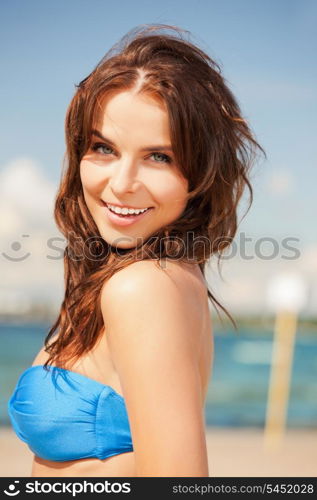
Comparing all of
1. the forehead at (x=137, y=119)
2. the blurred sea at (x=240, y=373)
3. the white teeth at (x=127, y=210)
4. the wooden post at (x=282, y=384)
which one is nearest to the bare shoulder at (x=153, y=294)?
the white teeth at (x=127, y=210)

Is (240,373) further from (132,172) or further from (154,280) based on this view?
(154,280)

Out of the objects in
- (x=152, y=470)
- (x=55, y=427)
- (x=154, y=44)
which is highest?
(x=154, y=44)

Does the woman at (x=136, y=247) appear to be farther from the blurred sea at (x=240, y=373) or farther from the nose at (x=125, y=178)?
the blurred sea at (x=240, y=373)

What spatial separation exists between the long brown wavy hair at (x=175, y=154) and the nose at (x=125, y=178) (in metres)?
0.12

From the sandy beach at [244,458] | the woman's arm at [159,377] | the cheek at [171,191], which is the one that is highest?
the sandy beach at [244,458]

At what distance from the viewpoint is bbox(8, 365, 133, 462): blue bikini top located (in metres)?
1.78

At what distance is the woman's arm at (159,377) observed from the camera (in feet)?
4.83

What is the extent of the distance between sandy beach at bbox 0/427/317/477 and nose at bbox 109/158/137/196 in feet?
17.4

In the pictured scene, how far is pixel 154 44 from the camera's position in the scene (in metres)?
2.03

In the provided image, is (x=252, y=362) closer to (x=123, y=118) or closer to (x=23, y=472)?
(x=23, y=472)

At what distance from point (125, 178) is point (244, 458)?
684 cm

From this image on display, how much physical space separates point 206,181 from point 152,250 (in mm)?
237

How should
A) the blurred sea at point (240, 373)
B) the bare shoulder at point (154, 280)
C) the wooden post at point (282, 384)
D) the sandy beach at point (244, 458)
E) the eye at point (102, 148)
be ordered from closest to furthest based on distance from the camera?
the bare shoulder at point (154, 280) < the eye at point (102, 148) < the sandy beach at point (244, 458) < the wooden post at point (282, 384) < the blurred sea at point (240, 373)

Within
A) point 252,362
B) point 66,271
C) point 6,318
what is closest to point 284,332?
point 66,271
